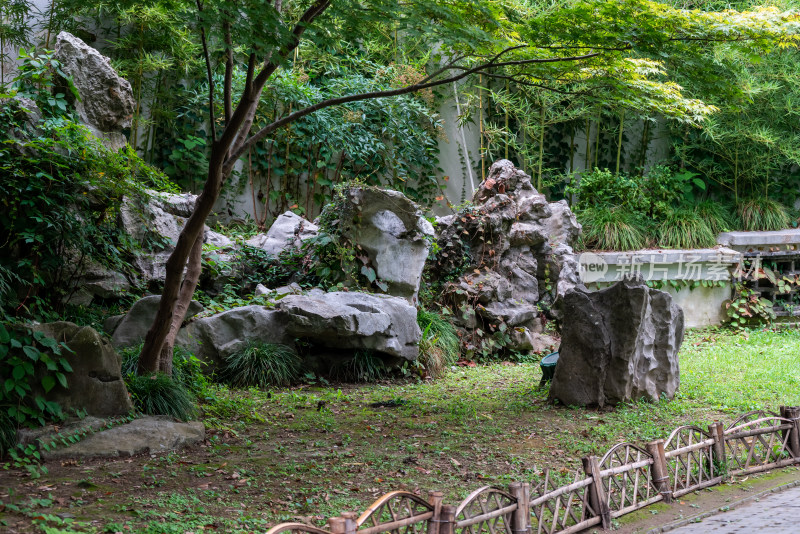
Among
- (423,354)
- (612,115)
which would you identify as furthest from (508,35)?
(612,115)

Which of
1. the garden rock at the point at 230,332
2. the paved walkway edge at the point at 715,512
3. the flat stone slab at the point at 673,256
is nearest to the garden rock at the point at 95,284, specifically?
the garden rock at the point at 230,332

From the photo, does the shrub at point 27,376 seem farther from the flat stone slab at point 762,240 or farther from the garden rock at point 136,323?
the flat stone slab at point 762,240

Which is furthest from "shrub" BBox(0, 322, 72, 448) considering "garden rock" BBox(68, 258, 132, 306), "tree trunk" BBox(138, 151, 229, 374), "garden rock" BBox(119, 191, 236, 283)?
"garden rock" BBox(119, 191, 236, 283)

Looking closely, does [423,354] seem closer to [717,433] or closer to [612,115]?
[717,433]

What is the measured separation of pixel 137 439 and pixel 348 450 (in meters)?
1.47

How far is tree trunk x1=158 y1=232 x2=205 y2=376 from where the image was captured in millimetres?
5715

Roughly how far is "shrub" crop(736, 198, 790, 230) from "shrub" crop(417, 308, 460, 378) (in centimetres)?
671

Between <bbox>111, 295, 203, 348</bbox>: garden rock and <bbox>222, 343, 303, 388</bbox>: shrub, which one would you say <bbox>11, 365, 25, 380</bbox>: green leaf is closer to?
<bbox>111, 295, 203, 348</bbox>: garden rock

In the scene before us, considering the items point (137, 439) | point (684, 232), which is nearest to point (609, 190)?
point (684, 232)

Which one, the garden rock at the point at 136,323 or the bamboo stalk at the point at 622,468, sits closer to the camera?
the bamboo stalk at the point at 622,468

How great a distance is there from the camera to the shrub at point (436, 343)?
825 cm

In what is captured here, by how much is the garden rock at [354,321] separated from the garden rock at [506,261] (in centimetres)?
151

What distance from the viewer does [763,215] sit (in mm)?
12516

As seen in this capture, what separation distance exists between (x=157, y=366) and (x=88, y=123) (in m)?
3.62
